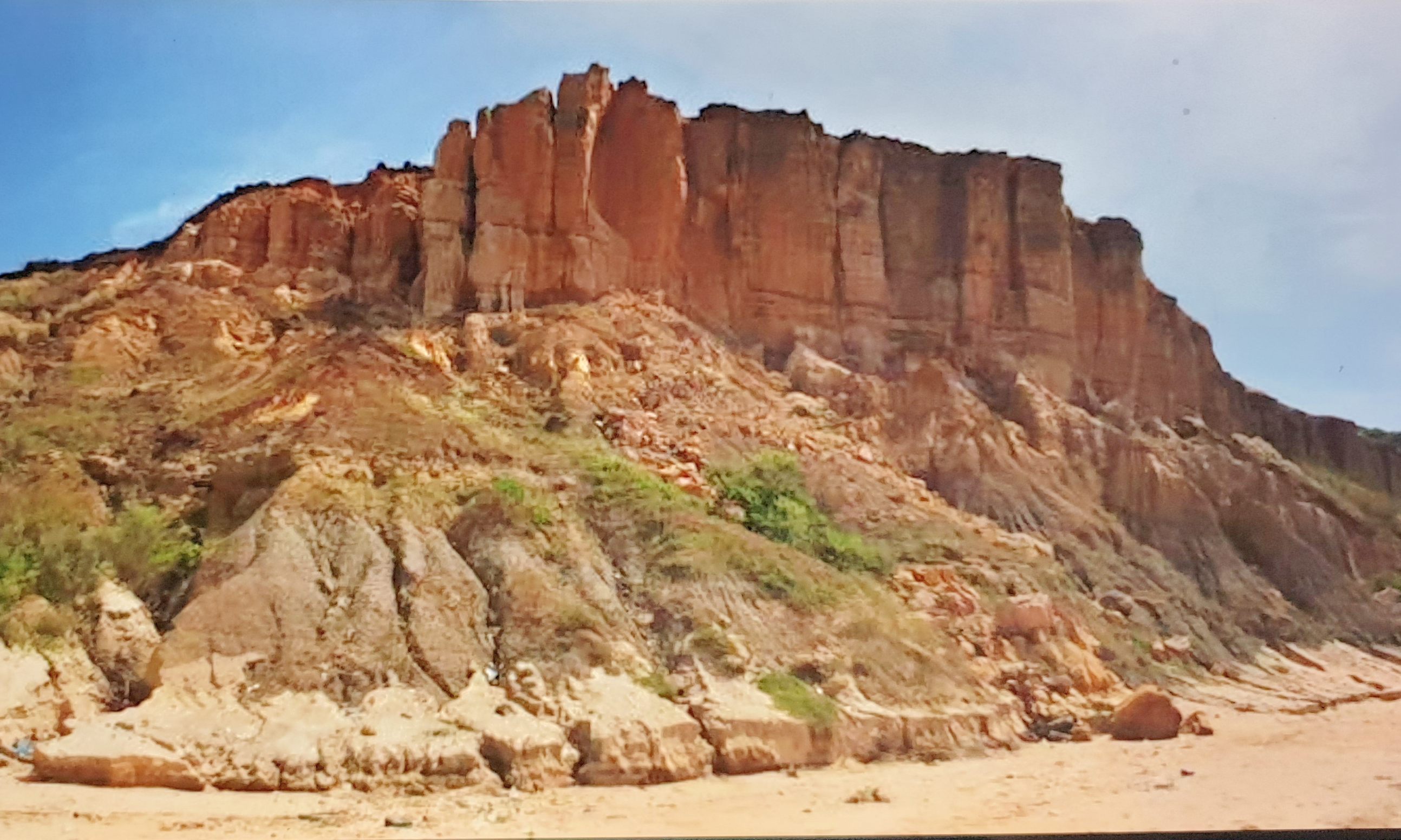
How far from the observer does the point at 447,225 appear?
31469 mm

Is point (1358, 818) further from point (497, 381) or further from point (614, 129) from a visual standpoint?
point (614, 129)

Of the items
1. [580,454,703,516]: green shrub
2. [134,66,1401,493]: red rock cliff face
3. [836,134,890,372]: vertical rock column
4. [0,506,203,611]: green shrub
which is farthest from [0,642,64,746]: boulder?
[836,134,890,372]: vertical rock column

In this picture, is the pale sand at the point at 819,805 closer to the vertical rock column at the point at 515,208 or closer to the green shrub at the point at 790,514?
the green shrub at the point at 790,514

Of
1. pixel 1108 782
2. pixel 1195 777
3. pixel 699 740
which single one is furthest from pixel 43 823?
pixel 1195 777

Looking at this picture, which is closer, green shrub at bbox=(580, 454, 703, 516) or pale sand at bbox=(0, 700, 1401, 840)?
pale sand at bbox=(0, 700, 1401, 840)

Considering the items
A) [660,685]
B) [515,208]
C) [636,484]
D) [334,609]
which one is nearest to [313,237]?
[515,208]

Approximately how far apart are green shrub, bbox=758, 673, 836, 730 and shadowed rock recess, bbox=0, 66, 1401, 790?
0.19 ft

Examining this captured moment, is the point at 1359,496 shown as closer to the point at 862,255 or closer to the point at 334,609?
the point at 862,255

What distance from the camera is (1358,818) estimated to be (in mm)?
14422

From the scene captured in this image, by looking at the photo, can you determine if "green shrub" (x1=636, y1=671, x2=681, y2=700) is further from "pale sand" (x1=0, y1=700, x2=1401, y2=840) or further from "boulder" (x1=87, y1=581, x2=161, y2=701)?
"boulder" (x1=87, y1=581, x2=161, y2=701)

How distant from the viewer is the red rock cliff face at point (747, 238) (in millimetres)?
31672

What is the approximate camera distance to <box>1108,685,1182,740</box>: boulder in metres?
21.5

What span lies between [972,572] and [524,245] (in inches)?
517

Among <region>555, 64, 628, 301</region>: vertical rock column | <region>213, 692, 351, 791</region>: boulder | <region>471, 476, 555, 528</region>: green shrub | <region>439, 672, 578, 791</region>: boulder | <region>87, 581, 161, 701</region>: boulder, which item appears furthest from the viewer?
<region>555, 64, 628, 301</region>: vertical rock column
